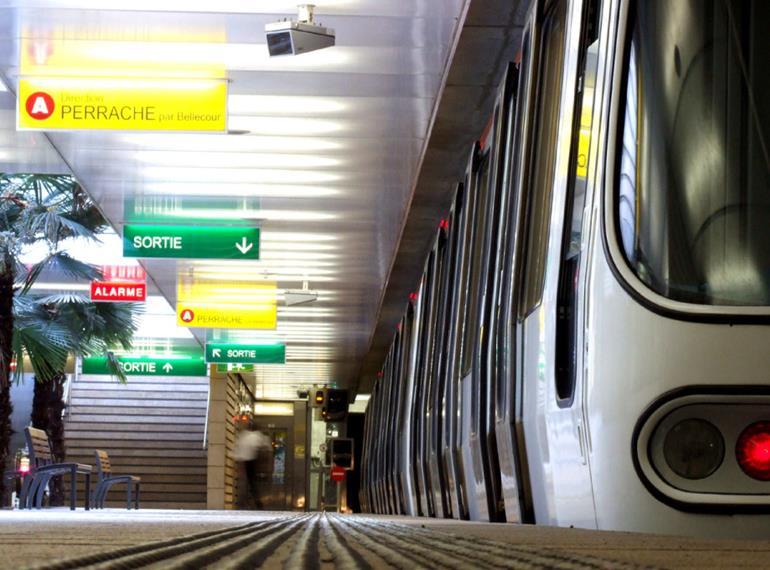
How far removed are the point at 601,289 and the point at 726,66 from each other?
3.16 ft

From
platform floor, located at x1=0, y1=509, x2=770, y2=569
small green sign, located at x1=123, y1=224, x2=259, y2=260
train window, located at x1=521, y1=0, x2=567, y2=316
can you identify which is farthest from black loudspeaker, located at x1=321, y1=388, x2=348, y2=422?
platform floor, located at x1=0, y1=509, x2=770, y2=569

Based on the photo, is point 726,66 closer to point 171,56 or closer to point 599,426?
point 599,426

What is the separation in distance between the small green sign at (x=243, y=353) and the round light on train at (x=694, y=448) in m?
23.3

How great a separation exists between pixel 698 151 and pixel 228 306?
60.6ft

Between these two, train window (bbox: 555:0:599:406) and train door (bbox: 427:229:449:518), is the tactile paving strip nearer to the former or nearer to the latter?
train window (bbox: 555:0:599:406)

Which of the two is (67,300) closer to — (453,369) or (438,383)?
(438,383)

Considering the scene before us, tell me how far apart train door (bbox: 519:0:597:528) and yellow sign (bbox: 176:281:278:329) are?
636 inches

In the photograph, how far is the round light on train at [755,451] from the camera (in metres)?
4.64

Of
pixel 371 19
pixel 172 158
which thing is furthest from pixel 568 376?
pixel 172 158

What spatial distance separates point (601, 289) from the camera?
4992mm

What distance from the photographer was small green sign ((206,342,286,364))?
2766 centimetres

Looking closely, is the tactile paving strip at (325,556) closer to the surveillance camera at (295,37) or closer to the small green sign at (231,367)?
the surveillance camera at (295,37)

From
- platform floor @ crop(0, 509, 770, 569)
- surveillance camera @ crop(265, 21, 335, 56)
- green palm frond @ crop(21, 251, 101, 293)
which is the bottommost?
platform floor @ crop(0, 509, 770, 569)

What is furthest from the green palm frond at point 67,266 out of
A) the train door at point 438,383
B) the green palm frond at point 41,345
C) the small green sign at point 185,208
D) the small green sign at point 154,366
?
the train door at point 438,383
